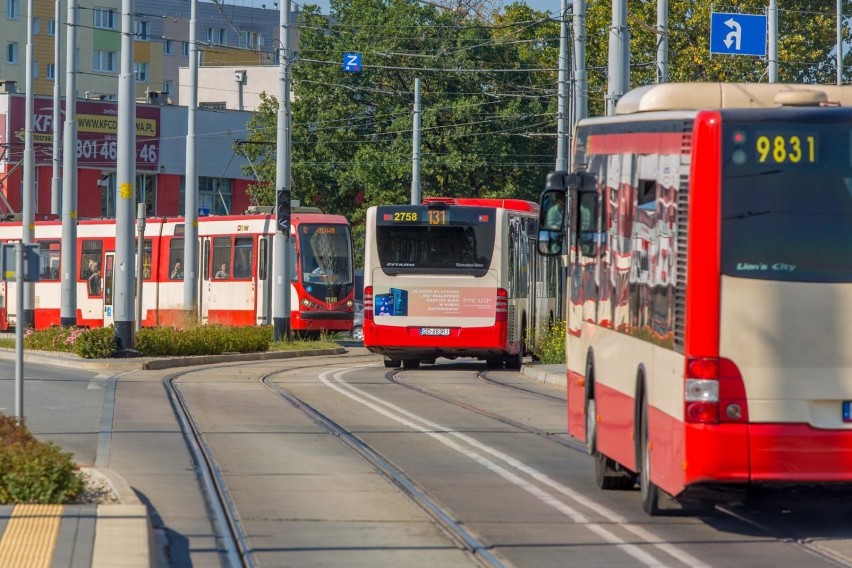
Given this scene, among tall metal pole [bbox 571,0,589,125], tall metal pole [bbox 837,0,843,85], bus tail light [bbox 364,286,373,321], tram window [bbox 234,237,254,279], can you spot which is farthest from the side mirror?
tall metal pole [bbox 837,0,843,85]

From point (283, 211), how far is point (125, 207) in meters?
6.70

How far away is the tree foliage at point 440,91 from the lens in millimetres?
59750

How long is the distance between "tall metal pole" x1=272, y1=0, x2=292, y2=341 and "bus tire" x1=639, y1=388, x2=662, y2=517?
82.5 feet

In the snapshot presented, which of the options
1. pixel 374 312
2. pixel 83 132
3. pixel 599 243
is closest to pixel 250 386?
pixel 374 312

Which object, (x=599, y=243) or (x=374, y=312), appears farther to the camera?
(x=374, y=312)

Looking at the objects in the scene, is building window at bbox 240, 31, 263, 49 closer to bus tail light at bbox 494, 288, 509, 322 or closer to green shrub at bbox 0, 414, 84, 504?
bus tail light at bbox 494, 288, 509, 322

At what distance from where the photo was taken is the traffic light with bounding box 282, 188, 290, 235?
117 feet

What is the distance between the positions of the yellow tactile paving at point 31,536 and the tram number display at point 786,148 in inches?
180

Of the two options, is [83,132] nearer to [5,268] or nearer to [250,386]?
[250,386]

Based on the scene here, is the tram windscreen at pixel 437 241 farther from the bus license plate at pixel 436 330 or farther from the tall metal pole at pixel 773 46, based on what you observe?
the tall metal pole at pixel 773 46

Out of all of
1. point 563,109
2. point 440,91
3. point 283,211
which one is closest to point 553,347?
point 283,211

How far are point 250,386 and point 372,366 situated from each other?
A: 7.15 m

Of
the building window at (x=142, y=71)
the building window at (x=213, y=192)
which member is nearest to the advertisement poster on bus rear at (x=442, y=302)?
the building window at (x=213, y=192)

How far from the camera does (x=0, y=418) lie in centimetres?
1284
